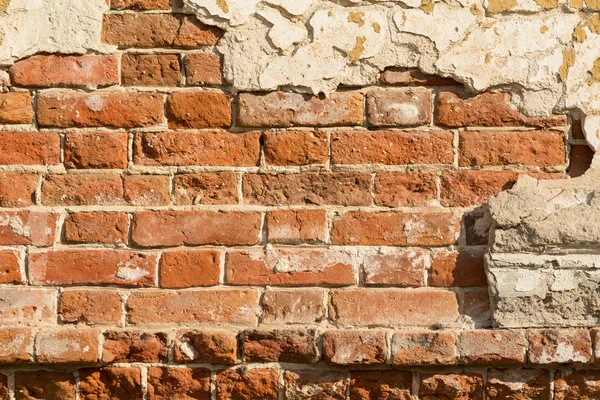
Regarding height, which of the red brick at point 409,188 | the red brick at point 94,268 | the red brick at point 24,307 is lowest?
the red brick at point 24,307

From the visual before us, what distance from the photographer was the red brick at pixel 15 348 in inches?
76.5

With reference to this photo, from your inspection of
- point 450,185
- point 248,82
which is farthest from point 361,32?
point 450,185

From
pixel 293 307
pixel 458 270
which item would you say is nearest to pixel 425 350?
pixel 458 270

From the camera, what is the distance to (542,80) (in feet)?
6.73

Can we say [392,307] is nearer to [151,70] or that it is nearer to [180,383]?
[180,383]

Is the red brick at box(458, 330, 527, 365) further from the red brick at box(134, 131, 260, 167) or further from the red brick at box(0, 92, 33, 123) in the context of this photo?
the red brick at box(0, 92, 33, 123)

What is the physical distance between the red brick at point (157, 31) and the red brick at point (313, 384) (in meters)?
0.87

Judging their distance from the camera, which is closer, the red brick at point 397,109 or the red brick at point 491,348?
the red brick at point 491,348

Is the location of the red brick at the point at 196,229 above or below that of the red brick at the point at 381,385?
above

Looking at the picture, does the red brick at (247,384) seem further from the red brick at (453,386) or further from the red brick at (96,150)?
the red brick at (96,150)

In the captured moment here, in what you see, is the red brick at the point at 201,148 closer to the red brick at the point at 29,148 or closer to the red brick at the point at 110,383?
the red brick at the point at 29,148

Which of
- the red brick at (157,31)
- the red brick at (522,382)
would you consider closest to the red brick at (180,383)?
the red brick at (522,382)

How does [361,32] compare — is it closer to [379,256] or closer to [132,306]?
[379,256]

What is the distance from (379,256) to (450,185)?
257 mm
